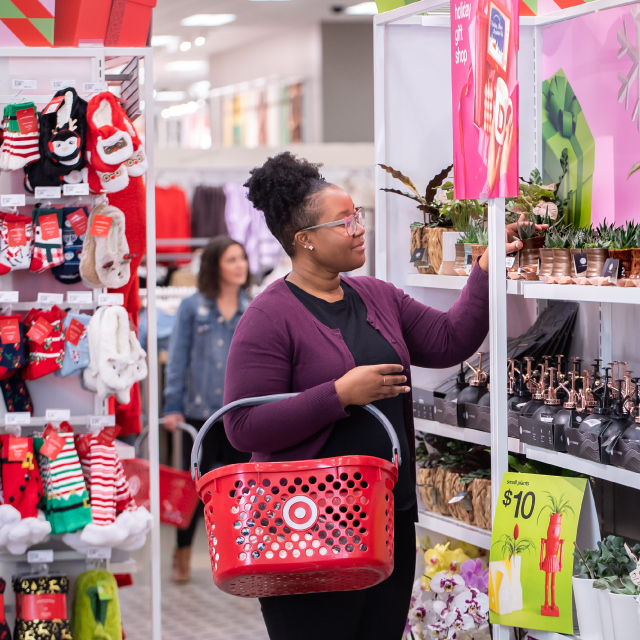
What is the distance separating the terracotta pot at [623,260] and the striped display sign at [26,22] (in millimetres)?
2465

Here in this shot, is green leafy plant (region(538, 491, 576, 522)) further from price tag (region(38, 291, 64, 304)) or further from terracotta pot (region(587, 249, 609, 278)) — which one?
price tag (region(38, 291, 64, 304))

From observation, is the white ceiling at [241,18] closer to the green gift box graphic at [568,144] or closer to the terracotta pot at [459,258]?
the green gift box graphic at [568,144]

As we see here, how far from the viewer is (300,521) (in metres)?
1.96

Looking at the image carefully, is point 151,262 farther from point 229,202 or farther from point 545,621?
point 229,202

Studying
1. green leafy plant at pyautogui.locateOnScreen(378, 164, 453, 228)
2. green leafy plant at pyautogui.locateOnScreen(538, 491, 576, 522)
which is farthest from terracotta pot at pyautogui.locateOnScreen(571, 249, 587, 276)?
green leafy plant at pyautogui.locateOnScreen(378, 164, 453, 228)

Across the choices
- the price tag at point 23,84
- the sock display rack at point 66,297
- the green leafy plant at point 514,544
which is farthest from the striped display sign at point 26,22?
the green leafy plant at point 514,544

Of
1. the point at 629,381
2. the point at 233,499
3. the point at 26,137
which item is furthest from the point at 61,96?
the point at 629,381

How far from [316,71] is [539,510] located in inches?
364

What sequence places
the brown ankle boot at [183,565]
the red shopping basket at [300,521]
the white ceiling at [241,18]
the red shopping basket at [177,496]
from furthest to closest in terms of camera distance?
the white ceiling at [241,18]
the brown ankle boot at [183,565]
the red shopping basket at [177,496]
the red shopping basket at [300,521]

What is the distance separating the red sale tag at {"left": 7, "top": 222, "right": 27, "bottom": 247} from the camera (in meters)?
3.38

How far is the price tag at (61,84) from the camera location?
344 centimetres

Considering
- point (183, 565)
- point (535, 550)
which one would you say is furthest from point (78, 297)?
point (183, 565)

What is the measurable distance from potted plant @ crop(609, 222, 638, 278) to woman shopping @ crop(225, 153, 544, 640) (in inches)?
13.5

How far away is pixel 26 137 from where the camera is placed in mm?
3357
